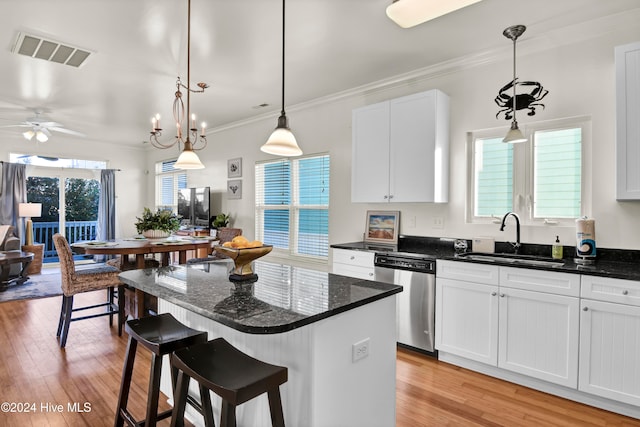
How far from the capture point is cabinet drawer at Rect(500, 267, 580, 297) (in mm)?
2320

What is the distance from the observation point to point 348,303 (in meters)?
1.47

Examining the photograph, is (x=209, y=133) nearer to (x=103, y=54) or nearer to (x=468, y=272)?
(x=103, y=54)

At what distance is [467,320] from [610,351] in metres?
0.88

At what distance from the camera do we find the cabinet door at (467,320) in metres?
2.66

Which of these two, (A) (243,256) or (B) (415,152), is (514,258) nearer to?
(B) (415,152)

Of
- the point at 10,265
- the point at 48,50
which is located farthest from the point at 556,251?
the point at 10,265

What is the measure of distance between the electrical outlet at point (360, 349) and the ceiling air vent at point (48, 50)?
3.44 metres

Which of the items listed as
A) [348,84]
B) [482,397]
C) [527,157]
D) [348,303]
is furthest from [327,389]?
[348,84]

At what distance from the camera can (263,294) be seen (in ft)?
5.33

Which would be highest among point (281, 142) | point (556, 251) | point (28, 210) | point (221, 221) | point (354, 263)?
point (281, 142)

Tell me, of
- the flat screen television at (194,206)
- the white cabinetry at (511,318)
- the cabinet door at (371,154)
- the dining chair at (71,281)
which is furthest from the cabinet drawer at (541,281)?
the flat screen television at (194,206)

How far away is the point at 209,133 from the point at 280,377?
5.66m

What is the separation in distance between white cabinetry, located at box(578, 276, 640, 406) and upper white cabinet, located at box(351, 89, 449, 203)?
1.39 meters

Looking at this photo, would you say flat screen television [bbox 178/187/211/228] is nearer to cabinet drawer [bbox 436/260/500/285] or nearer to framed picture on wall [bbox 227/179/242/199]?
framed picture on wall [bbox 227/179/242/199]
